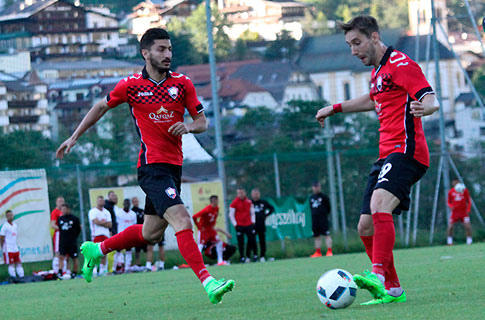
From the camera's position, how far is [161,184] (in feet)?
23.4

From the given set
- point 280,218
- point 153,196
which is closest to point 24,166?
point 280,218

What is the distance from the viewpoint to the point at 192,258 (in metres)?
6.93

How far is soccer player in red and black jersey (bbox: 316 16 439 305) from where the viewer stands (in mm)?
6320

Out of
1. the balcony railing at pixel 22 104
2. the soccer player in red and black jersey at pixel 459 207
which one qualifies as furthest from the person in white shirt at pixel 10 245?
the soccer player in red and black jersey at pixel 459 207

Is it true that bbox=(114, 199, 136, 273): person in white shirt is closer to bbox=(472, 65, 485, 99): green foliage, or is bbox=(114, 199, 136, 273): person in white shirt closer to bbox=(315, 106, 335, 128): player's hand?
bbox=(315, 106, 335, 128): player's hand

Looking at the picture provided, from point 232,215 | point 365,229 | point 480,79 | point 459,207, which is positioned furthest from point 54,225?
point 480,79

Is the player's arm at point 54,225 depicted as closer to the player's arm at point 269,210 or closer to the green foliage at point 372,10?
the player's arm at point 269,210

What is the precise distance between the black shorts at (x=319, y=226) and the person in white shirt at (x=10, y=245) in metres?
6.72

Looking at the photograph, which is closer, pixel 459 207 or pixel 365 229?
pixel 365 229

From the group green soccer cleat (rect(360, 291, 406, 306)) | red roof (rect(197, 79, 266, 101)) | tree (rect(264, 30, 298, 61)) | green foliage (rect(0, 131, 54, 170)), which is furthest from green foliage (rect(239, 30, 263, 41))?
green soccer cleat (rect(360, 291, 406, 306))

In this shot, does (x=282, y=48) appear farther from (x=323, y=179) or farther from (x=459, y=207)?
(x=459, y=207)

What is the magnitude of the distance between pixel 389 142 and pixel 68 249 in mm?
12921

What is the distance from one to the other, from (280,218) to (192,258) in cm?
1490

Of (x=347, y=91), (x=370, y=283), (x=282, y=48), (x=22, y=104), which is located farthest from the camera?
(x=282, y=48)
